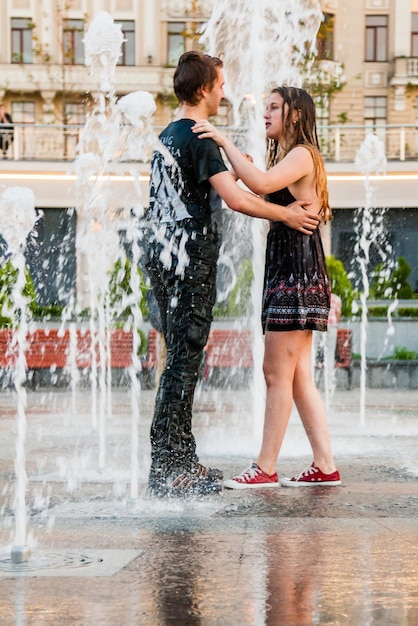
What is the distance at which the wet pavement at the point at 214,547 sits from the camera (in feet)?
10.3

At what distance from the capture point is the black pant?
5098 millimetres

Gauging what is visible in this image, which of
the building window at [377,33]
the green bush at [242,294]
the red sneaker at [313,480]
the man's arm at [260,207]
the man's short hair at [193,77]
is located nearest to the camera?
the man's arm at [260,207]

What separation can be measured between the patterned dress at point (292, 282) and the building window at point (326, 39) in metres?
34.9

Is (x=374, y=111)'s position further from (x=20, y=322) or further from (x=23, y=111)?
(x=20, y=322)

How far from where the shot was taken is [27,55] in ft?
139

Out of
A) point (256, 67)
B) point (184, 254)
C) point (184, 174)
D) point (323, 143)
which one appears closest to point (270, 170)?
point (184, 174)

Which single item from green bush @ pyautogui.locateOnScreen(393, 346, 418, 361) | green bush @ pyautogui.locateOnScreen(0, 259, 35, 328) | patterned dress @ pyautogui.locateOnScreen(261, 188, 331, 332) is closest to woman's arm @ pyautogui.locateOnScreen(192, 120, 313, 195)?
patterned dress @ pyautogui.locateOnScreen(261, 188, 331, 332)

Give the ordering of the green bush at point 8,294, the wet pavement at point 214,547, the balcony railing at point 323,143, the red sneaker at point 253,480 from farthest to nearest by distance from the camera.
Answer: the balcony railing at point 323,143, the green bush at point 8,294, the red sneaker at point 253,480, the wet pavement at point 214,547

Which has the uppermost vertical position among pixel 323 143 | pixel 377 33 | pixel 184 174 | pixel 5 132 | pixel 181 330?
pixel 377 33

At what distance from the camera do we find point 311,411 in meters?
5.58

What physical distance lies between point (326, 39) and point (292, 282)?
126 feet

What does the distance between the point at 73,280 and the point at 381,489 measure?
3521cm

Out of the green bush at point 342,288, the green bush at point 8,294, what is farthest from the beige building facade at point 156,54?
the green bush at point 8,294

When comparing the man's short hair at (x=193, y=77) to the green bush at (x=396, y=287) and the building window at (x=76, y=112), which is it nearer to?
the green bush at (x=396, y=287)
